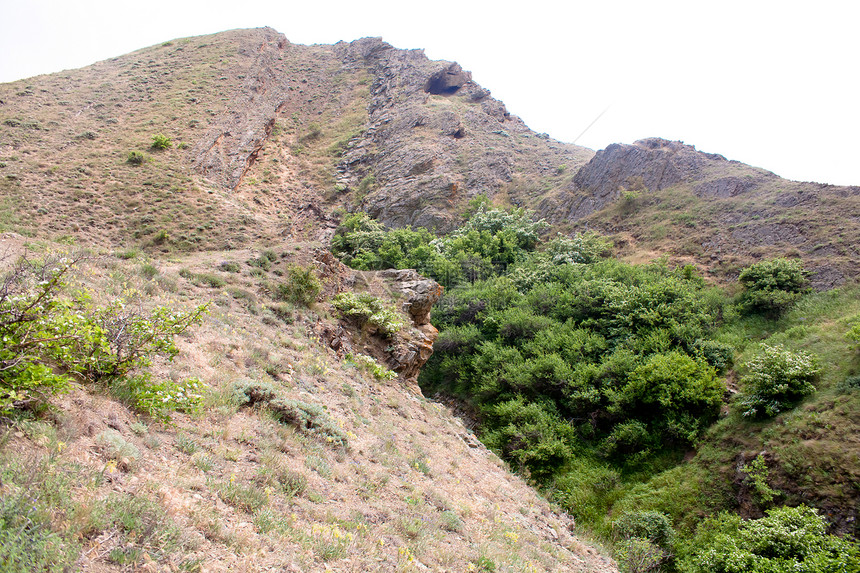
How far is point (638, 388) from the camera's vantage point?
13367 millimetres

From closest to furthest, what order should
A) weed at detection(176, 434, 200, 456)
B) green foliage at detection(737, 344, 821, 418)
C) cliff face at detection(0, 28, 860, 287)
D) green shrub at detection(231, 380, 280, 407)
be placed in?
weed at detection(176, 434, 200, 456)
green shrub at detection(231, 380, 280, 407)
green foliage at detection(737, 344, 821, 418)
cliff face at detection(0, 28, 860, 287)

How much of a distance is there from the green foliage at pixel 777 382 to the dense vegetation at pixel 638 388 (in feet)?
0.13

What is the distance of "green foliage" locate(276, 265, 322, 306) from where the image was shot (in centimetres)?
1334

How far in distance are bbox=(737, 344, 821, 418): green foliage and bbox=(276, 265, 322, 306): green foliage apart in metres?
13.2

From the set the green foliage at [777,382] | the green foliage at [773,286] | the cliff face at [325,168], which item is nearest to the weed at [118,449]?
the green foliage at [777,382]

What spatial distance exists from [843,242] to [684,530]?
15.0 meters

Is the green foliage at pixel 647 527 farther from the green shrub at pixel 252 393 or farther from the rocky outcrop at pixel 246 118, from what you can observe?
the rocky outcrop at pixel 246 118

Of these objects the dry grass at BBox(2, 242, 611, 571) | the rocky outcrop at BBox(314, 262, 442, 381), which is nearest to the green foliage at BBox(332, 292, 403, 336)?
the rocky outcrop at BBox(314, 262, 442, 381)

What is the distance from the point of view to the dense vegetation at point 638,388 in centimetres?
1012

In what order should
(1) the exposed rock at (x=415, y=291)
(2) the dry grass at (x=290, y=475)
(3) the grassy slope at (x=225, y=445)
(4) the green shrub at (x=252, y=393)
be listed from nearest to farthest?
(3) the grassy slope at (x=225, y=445) < (2) the dry grass at (x=290, y=475) < (4) the green shrub at (x=252, y=393) < (1) the exposed rock at (x=415, y=291)

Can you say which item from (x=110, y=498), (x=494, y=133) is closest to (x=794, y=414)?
(x=110, y=498)

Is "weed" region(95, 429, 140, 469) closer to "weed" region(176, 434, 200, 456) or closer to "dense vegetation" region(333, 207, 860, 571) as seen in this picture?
"weed" region(176, 434, 200, 456)

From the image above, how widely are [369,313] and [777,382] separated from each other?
39.9 ft

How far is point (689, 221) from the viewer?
23.4 metres
